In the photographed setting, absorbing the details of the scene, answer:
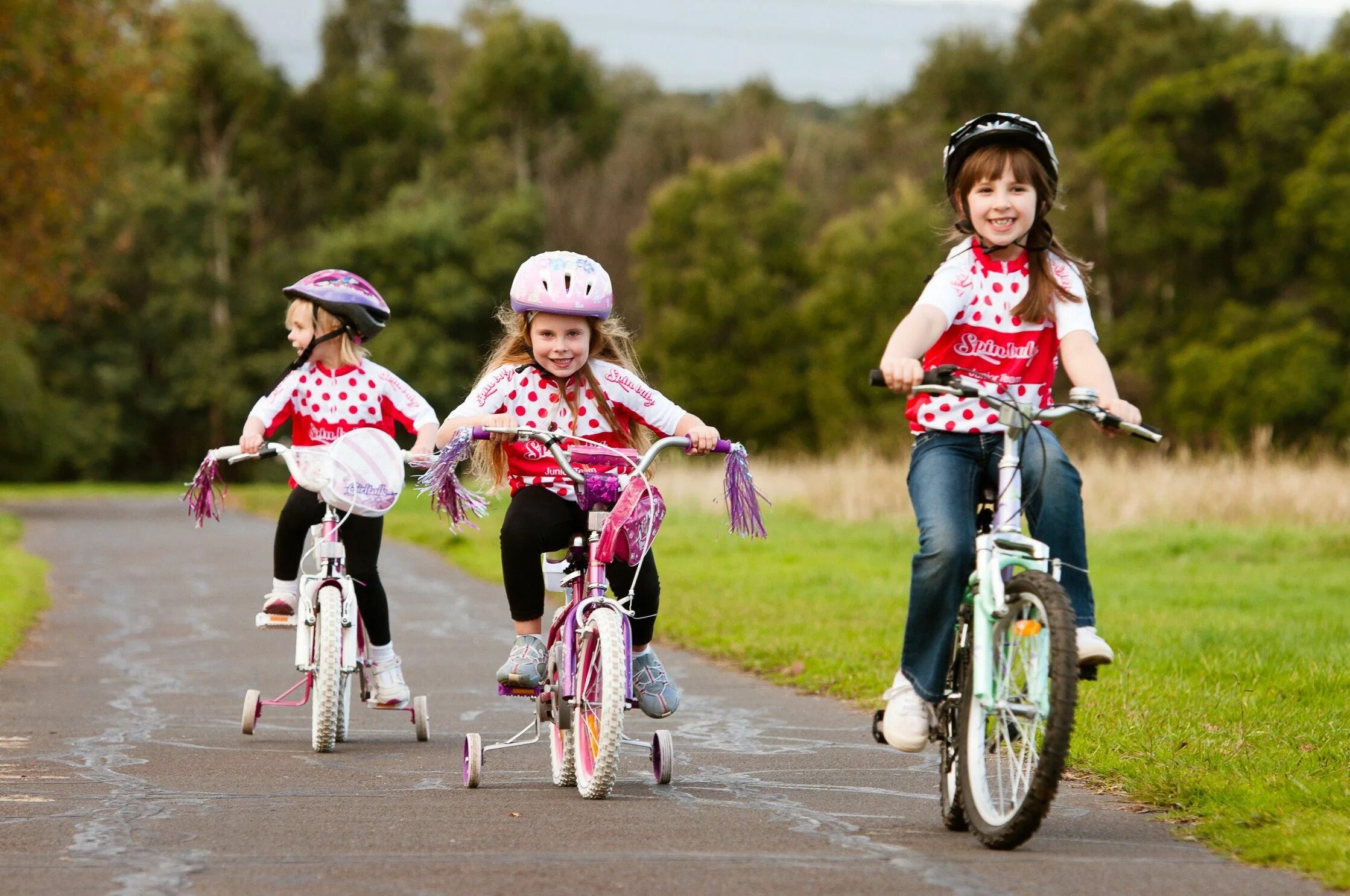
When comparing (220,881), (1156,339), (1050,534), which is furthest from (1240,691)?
(1156,339)

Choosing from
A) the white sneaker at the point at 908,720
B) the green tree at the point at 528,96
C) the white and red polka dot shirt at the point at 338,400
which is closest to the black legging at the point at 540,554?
the white sneaker at the point at 908,720

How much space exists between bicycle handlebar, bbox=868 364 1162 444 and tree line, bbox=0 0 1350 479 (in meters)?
30.1

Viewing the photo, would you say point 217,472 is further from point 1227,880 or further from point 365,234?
point 365,234

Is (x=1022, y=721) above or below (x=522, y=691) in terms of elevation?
above

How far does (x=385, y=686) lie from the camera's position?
27.2 ft

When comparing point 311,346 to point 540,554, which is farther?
point 311,346

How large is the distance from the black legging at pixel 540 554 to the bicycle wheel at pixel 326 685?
1311mm

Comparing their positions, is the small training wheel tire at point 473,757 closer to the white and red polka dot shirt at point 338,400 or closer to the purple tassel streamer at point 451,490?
the purple tassel streamer at point 451,490

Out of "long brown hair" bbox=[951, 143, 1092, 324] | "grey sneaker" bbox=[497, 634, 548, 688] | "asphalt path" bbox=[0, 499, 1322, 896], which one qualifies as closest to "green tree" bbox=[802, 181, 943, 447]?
"asphalt path" bbox=[0, 499, 1322, 896]

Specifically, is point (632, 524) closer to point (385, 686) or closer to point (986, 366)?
point (986, 366)

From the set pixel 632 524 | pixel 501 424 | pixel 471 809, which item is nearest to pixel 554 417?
pixel 501 424

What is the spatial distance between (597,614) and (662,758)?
71 cm

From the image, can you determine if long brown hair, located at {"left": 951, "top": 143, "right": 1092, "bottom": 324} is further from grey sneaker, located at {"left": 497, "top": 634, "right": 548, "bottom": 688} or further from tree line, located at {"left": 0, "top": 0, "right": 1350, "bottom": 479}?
tree line, located at {"left": 0, "top": 0, "right": 1350, "bottom": 479}

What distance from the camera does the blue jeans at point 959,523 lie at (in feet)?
18.4
